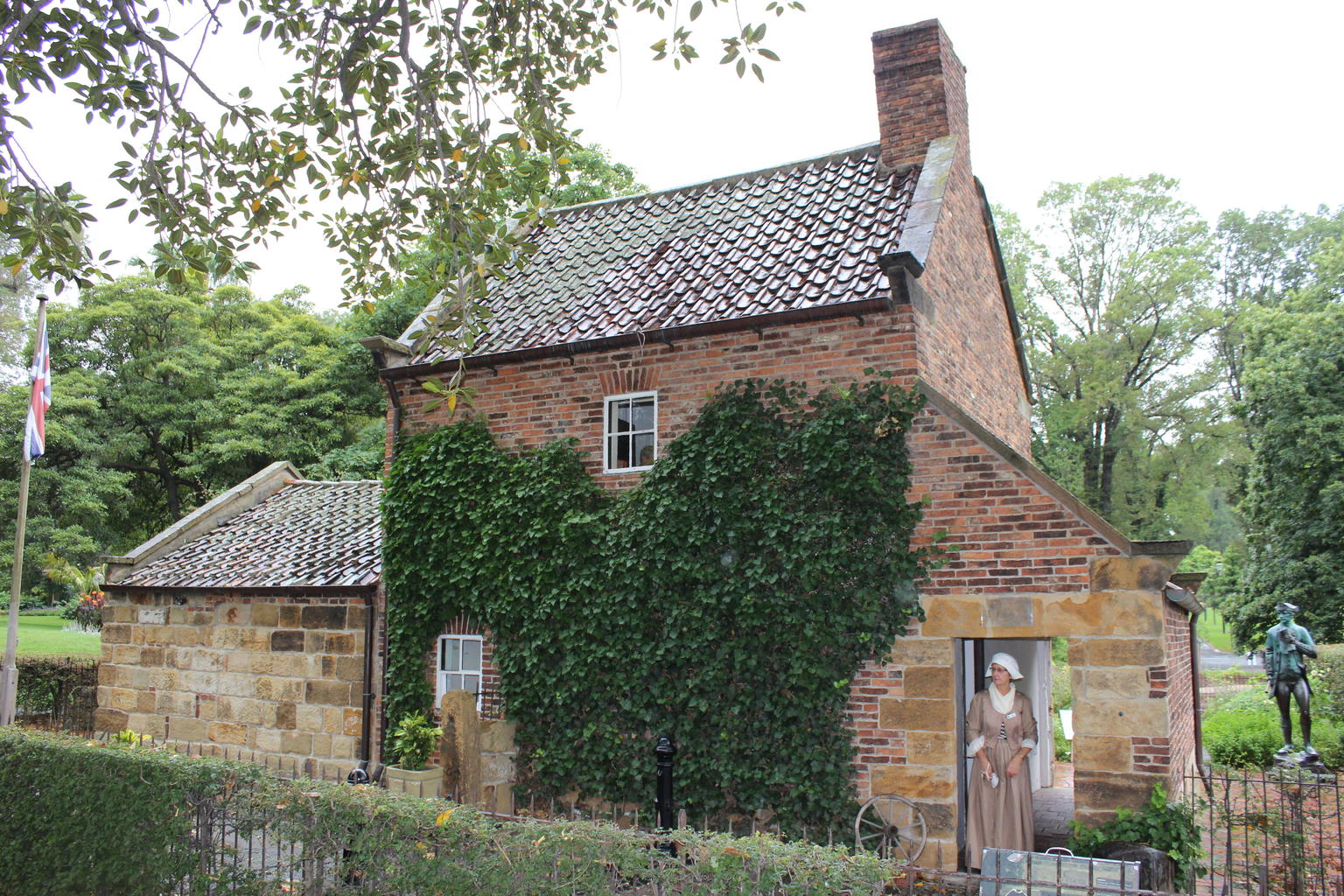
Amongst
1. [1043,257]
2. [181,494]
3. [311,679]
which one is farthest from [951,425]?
[181,494]

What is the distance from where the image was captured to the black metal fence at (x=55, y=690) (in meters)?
19.8

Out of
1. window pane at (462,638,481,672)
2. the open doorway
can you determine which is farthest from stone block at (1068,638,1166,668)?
window pane at (462,638,481,672)

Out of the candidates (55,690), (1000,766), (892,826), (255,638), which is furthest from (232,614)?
(55,690)

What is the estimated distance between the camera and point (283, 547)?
14406 mm

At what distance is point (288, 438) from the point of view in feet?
95.0

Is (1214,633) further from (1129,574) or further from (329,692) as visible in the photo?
(329,692)

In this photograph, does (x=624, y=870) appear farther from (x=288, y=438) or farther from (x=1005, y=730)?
(x=288, y=438)

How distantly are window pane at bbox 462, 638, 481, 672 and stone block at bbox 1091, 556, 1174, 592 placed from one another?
703 centimetres

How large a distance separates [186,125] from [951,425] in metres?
7.25

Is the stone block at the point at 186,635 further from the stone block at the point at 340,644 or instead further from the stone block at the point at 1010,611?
the stone block at the point at 1010,611

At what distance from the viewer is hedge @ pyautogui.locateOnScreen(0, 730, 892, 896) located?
505 cm

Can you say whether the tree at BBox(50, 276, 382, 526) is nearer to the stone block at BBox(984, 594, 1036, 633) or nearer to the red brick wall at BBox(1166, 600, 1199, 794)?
the stone block at BBox(984, 594, 1036, 633)

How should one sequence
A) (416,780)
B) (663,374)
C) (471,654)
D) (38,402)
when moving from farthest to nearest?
1. (38,402)
2. (471,654)
3. (663,374)
4. (416,780)

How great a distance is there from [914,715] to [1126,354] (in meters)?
25.2
